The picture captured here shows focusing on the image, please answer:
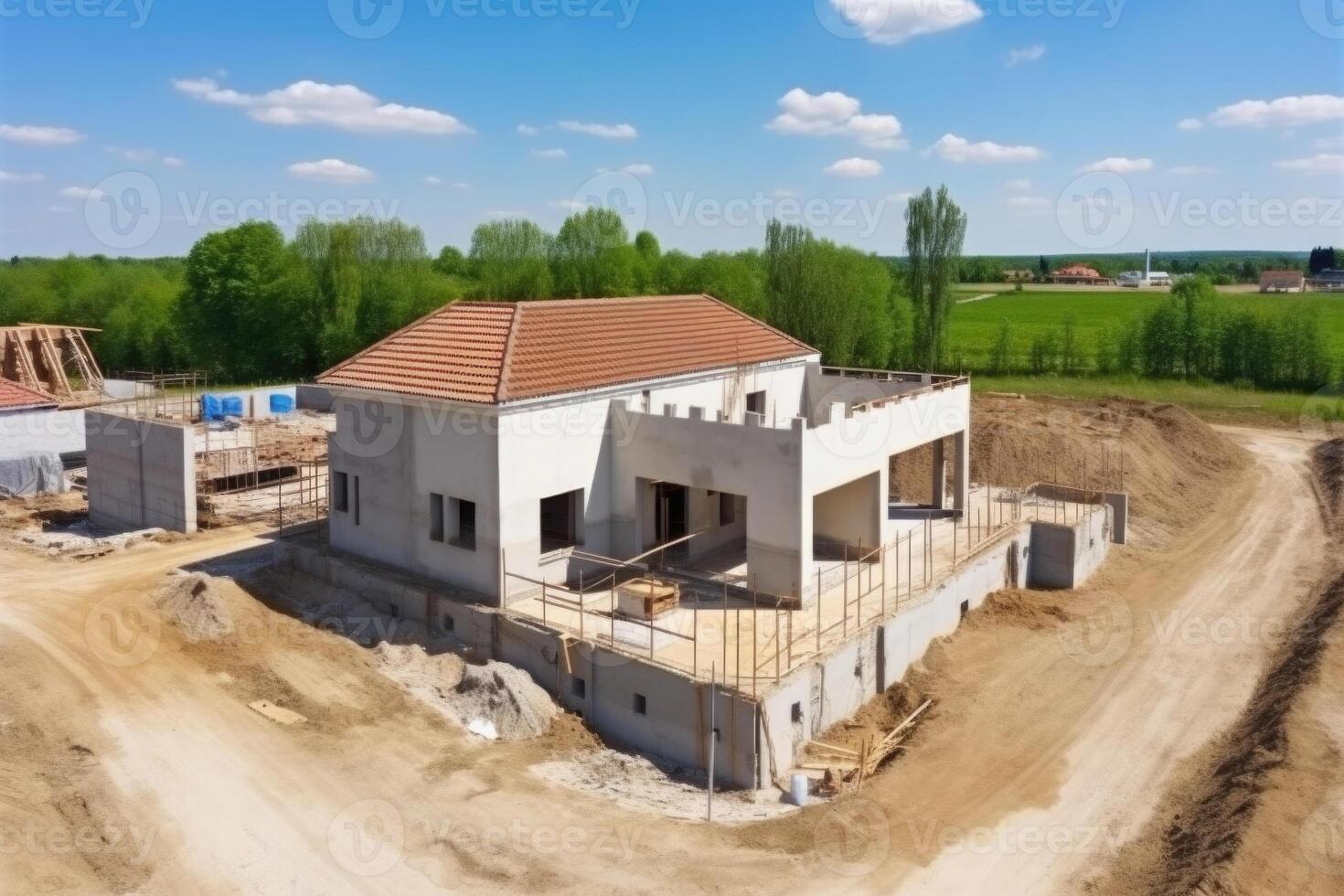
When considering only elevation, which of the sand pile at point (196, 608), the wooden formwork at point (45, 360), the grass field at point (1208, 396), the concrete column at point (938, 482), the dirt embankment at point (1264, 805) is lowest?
the dirt embankment at point (1264, 805)

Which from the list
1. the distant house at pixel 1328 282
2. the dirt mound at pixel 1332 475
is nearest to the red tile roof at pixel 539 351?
the dirt mound at pixel 1332 475

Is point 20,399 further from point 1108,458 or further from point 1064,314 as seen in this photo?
point 1064,314

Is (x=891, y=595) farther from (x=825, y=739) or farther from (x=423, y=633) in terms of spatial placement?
(x=423, y=633)

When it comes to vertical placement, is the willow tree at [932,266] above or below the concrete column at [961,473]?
above

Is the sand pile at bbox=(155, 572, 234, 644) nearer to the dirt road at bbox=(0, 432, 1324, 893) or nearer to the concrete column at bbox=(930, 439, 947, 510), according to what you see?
the dirt road at bbox=(0, 432, 1324, 893)

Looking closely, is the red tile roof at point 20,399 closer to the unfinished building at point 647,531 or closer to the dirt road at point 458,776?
the dirt road at point 458,776

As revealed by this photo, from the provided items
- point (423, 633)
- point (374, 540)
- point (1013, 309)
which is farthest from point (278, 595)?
point (1013, 309)

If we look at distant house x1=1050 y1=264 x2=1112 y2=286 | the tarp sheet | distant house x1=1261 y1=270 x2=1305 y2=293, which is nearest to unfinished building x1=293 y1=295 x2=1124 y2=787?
the tarp sheet
